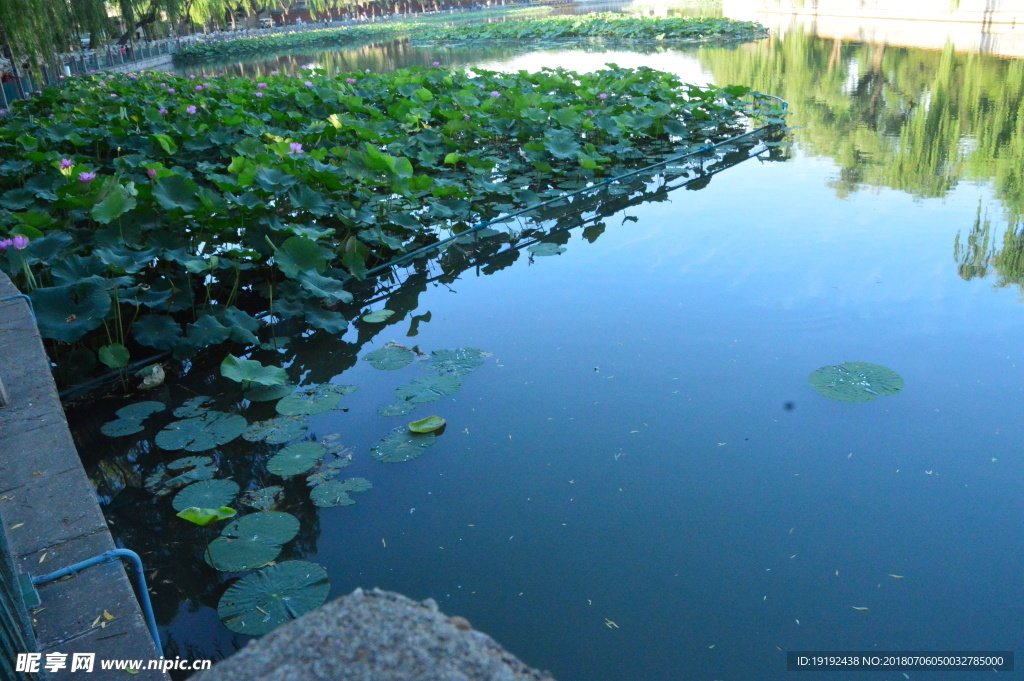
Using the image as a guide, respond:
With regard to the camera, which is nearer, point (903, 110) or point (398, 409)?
point (398, 409)

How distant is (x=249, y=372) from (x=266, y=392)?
5.9 inches

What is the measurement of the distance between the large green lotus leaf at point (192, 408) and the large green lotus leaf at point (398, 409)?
65cm

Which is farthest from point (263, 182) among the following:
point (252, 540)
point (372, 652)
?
point (372, 652)

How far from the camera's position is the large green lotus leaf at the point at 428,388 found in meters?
2.77

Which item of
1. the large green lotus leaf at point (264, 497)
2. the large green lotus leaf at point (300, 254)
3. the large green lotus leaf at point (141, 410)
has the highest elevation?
the large green lotus leaf at point (300, 254)

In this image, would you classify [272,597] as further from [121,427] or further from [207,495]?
[121,427]

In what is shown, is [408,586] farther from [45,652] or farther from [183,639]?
[45,652]

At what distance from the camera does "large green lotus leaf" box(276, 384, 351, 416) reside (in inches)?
106

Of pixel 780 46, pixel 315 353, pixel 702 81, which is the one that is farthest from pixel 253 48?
pixel 315 353

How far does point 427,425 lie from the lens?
255 cm

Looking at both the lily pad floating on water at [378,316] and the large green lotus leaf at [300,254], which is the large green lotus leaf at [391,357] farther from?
the large green lotus leaf at [300,254]

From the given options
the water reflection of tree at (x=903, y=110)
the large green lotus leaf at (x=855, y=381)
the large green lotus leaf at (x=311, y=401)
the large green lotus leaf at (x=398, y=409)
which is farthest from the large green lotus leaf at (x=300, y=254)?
the water reflection of tree at (x=903, y=110)

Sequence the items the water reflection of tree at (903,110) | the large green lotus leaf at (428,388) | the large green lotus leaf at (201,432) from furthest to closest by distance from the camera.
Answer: the water reflection of tree at (903,110) < the large green lotus leaf at (428,388) < the large green lotus leaf at (201,432)

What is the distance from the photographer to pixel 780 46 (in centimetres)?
1463
